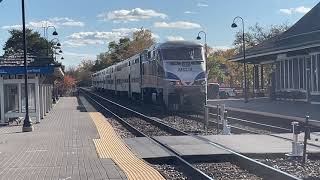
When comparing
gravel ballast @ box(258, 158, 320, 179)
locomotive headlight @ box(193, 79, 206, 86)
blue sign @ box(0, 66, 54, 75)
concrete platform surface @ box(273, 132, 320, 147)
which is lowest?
gravel ballast @ box(258, 158, 320, 179)

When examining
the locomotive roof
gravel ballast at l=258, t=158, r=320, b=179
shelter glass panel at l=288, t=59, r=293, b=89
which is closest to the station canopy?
the locomotive roof

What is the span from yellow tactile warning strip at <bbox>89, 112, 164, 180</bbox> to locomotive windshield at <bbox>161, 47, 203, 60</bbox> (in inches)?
463

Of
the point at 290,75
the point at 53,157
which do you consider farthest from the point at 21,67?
the point at 290,75

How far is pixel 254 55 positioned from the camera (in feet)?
133

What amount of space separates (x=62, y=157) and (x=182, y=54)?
1828cm

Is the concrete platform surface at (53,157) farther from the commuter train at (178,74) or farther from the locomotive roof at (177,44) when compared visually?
the locomotive roof at (177,44)

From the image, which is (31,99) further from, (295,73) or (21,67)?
(295,73)

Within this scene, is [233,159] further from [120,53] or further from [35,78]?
[120,53]

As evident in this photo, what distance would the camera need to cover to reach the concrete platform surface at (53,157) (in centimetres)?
1093

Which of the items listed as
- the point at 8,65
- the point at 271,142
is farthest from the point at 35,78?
the point at 271,142

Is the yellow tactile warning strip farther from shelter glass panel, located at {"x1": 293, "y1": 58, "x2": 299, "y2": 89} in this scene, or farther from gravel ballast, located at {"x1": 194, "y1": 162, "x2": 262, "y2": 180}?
shelter glass panel, located at {"x1": 293, "y1": 58, "x2": 299, "y2": 89}

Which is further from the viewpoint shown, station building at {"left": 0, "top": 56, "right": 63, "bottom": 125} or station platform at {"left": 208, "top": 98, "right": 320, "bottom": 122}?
station platform at {"left": 208, "top": 98, "right": 320, "bottom": 122}

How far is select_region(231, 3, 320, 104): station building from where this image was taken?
106ft

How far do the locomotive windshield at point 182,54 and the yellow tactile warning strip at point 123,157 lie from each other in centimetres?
1177
